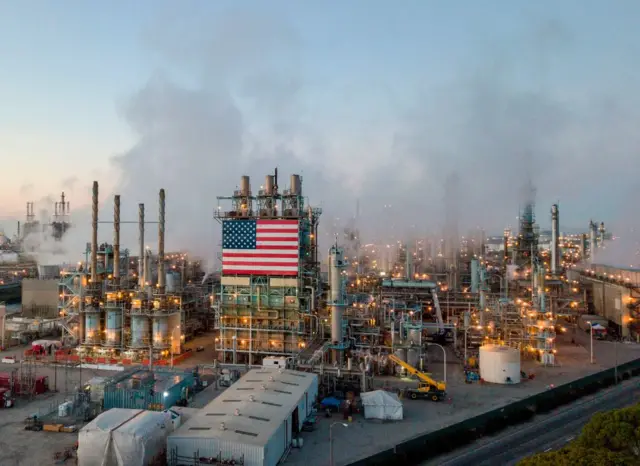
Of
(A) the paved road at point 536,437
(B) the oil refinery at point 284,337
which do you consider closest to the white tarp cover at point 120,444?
(B) the oil refinery at point 284,337

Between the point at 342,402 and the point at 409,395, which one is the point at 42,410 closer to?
the point at 342,402

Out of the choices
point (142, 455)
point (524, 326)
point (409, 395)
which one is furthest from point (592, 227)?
point (142, 455)

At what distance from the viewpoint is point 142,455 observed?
3061cm

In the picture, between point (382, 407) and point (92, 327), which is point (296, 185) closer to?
point (382, 407)

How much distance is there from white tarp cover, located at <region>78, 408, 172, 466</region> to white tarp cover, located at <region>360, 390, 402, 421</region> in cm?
1577

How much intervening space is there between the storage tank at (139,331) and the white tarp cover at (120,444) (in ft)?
96.4

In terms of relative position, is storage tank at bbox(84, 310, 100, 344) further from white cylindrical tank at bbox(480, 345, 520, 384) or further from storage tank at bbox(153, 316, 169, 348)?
white cylindrical tank at bbox(480, 345, 520, 384)

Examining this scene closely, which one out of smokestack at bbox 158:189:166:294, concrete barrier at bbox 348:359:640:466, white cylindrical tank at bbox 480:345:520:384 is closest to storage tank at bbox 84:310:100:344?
smokestack at bbox 158:189:166:294

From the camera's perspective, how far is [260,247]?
5838cm

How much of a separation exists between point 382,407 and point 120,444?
19.2m

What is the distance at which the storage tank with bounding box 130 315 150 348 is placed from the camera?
6094 cm

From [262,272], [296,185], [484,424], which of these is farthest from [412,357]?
[296,185]

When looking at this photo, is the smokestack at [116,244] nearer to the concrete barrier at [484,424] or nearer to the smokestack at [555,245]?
the concrete barrier at [484,424]

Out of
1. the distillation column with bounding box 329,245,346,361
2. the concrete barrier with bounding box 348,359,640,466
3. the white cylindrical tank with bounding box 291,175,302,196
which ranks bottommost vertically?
the concrete barrier with bounding box 348,359,640,466
